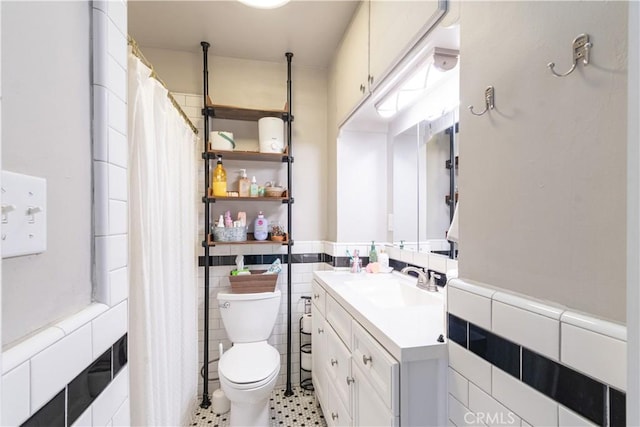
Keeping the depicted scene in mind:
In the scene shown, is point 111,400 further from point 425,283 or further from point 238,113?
point 238,113

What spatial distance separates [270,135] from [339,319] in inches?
52.1

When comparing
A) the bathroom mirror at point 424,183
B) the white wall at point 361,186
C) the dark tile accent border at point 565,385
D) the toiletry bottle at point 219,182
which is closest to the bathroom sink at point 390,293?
the bathroom mirror at point 424,183

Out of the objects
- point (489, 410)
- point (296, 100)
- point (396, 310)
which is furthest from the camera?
point (296, 100)

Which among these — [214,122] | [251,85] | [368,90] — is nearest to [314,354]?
[368,90]

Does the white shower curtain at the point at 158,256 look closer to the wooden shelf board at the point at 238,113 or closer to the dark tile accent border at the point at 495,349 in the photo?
the wooden shelf board at the point at 238,113

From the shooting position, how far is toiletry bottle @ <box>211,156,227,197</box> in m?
2.01

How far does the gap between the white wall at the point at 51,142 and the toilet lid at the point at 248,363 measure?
48.6 inches

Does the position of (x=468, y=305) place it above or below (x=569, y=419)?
above

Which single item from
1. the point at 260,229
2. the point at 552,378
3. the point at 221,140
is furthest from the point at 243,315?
the point at 552,378

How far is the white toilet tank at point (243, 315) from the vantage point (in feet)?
6.25

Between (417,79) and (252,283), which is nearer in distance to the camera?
(417,79)

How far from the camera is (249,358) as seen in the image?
1.73 metres

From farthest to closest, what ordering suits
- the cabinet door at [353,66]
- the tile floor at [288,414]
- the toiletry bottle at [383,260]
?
the toiletry bottle at [383,260], the tile floor at [288,414], the cabinet door at [353,66]

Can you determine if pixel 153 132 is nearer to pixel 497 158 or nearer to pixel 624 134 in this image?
pixel 497 158
